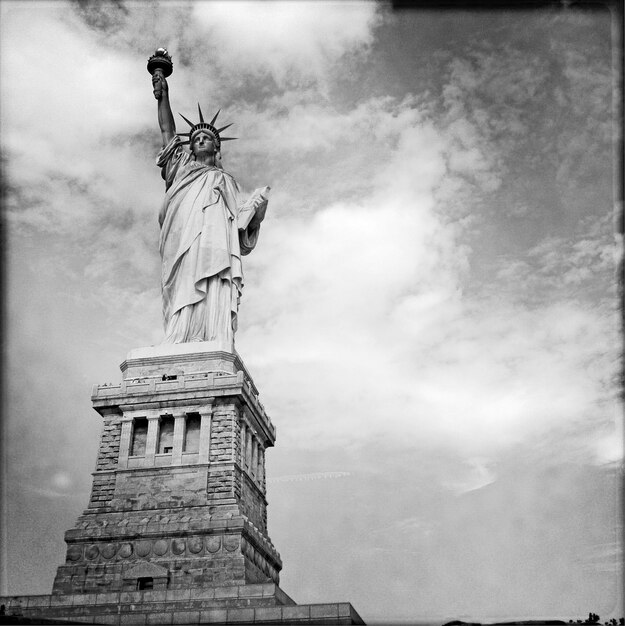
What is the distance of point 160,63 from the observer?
105 feet

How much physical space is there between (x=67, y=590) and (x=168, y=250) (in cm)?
1253

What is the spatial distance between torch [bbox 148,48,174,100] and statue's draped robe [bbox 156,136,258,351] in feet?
11.8

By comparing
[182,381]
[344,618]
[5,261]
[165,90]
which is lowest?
[344,618]

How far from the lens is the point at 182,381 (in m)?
23.9

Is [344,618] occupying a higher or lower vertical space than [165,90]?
lower

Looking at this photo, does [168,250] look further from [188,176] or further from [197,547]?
[197,547]

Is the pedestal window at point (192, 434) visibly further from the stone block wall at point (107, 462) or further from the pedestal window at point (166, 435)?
the stone block wall at point (107, 462)

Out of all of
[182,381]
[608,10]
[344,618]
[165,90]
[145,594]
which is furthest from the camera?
[165,90]

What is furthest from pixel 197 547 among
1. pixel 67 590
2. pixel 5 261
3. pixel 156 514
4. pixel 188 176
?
pixel 188 176

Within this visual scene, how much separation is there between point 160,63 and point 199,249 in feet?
30.4

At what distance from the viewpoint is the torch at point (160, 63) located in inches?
1257

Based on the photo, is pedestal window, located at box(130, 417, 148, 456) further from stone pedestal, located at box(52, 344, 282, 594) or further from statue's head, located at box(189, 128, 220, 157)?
statue's head, located at box(189, 128, 220, 157)

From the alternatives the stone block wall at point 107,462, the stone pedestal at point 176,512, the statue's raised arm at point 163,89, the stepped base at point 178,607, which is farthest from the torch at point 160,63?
the stepped base at point 178,607

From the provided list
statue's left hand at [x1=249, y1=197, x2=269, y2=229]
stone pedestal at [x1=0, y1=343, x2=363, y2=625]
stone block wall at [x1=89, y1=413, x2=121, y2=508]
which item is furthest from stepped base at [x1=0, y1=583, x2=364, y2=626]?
statue's left hand at [x1=249, y1=197, x2=269, y2=229]
